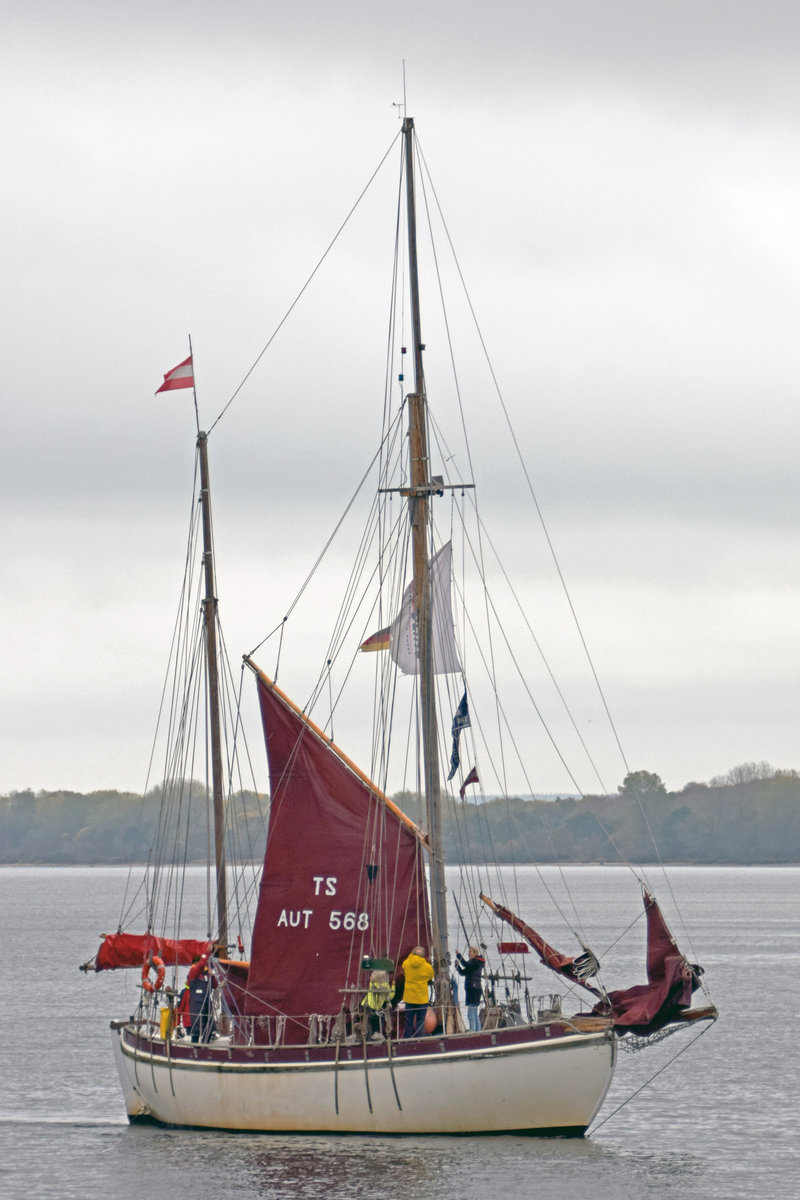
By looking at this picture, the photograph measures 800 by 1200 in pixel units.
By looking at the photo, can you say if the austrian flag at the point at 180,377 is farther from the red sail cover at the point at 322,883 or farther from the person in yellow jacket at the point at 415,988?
the person in yellow jacket at the point at 415,988

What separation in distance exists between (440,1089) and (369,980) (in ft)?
8.82

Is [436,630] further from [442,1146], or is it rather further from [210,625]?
[442,1146]

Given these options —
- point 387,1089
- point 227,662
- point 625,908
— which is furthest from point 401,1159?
point 625,908

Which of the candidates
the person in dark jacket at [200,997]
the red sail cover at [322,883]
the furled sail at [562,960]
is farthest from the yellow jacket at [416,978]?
the person in dark jacket at [200,997]

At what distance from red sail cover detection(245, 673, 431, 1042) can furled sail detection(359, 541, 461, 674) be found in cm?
249

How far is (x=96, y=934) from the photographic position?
135000mm

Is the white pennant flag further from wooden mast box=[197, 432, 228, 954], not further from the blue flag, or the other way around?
wooden mast box=[197, 432, 228, 954]

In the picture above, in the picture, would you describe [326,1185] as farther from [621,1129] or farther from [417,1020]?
[621,1129]

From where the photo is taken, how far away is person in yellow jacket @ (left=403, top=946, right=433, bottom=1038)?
35.1m

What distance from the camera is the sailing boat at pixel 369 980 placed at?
34.1 m

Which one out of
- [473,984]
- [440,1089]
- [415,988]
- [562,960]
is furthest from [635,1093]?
[440,1089]

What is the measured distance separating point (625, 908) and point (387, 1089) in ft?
499

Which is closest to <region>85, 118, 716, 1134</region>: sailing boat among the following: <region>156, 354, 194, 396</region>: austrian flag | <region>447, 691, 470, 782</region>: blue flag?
<region>447, 691, 470, 782</region>: blue flag

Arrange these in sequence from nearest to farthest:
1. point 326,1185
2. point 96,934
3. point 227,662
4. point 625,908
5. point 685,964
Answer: point 326,1185
point 685,964
point 227,662
point 96,934
point 625,908
